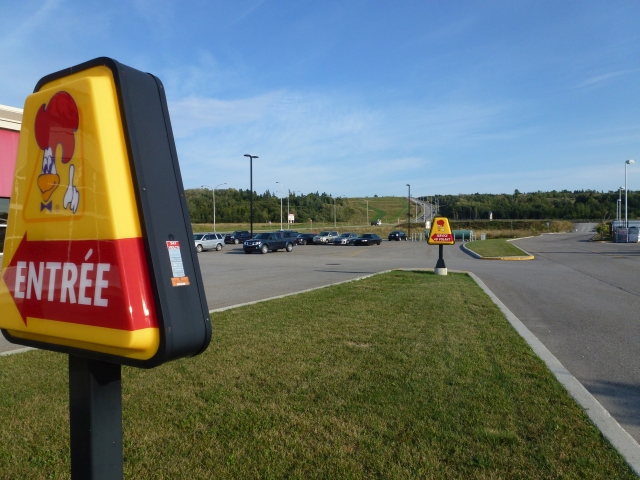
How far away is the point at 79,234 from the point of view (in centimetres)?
160

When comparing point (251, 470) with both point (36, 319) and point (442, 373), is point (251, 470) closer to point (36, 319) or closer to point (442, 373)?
point (36, 319)

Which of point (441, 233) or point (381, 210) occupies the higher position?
point (381, 210)

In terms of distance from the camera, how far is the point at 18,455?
354 centimetres

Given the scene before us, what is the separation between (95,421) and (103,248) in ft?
1.76

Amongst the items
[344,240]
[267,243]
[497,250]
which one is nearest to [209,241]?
[267,243]

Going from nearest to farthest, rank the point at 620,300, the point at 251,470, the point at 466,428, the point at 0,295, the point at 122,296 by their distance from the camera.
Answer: the point at 122,296 < the point at 0,295 < the point at 251,470 < the point at 466,428 < the point at 620,300

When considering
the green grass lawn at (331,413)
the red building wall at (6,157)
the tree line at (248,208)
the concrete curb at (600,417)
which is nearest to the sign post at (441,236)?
the green grass lawn at (331,413)

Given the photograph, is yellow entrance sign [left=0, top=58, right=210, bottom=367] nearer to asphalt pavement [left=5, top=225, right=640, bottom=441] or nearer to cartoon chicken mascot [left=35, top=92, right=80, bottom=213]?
cartoon chicken mascot [left=35, top=92, right=80, bottom=213]

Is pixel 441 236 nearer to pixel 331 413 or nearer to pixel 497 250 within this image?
pixel 331 413

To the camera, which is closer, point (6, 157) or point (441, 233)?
point (6, 157)

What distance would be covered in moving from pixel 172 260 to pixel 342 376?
3.86 m

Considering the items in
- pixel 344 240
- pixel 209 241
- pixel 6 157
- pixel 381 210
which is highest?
pixel 381 210

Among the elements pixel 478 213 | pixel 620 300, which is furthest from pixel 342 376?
pixel 478 213

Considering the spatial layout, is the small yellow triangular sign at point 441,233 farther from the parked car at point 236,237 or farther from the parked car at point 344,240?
the parked car at point 236,237
